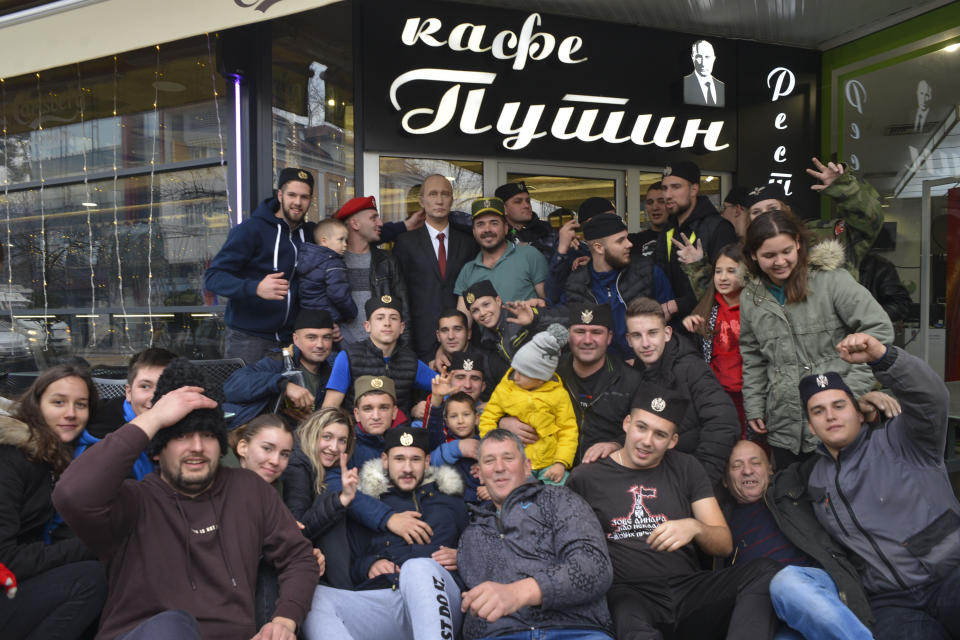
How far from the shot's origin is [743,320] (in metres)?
4.03

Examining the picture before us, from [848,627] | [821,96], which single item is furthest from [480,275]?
[821,96]

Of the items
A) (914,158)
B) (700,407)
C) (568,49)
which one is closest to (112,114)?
(568,49)

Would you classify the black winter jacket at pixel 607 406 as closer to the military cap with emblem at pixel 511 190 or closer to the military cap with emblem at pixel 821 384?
the military cap with emblem at pixel 821 384

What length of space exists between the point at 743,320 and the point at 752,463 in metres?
0.76

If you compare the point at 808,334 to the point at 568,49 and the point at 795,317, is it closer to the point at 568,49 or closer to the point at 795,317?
the point at 795,317

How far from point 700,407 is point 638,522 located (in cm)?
82

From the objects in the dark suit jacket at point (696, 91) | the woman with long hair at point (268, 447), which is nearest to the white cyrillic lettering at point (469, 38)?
the dark suit jacket at point (696, 91)

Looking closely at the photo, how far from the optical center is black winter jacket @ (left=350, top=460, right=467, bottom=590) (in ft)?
11.5

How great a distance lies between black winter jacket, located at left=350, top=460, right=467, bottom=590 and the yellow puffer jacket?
1.34 ft

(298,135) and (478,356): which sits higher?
(298,135)

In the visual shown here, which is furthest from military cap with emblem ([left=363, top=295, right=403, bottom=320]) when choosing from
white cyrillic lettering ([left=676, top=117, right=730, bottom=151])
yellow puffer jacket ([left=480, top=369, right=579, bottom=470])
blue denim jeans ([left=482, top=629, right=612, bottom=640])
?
white cyrillic lettering ([left=676, top=117, right=730, bottom=151])

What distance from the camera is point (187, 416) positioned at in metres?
2.67

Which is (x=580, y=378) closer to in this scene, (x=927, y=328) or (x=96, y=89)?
(x=927, y=328)

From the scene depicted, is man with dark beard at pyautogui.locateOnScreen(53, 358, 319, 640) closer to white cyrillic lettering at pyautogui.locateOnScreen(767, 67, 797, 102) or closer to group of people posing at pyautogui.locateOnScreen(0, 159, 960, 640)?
group of people posing at pyautogui.locateOnScreen(0, 159, 960, 640)
